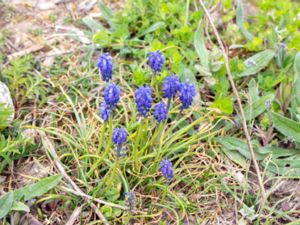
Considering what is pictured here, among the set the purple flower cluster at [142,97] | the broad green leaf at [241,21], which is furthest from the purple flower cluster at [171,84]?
the broad green leaf at [241,21]

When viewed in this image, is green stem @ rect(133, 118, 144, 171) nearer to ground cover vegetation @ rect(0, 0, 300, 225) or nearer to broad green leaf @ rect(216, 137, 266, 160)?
ground cover vegetation @ rect(0, 0, 300, 225)

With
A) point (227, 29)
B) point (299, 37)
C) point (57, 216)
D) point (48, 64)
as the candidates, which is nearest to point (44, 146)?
point (57, 216)

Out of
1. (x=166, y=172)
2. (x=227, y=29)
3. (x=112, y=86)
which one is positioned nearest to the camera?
(x=112, y=86)

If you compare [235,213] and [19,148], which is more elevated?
[19,148]

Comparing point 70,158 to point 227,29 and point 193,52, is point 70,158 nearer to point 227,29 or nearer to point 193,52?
point 193,52

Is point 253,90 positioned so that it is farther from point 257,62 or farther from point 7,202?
point 7,202

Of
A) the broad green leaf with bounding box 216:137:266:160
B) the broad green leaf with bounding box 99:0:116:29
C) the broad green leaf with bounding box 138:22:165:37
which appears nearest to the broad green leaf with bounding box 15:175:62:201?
the broad green leaf with bounding box 216:137:266:160
